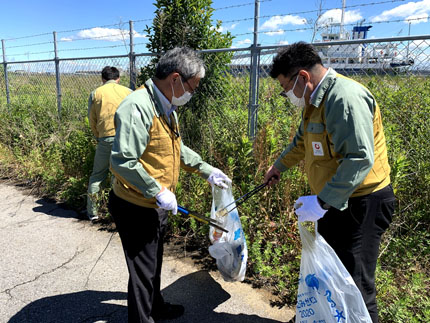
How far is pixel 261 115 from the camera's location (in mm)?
4480

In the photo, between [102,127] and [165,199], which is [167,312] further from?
[102,127]

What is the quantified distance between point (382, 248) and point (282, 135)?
5.90 ft

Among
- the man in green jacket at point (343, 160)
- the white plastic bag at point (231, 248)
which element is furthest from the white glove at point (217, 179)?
the man in green jacket at point (343, 160)

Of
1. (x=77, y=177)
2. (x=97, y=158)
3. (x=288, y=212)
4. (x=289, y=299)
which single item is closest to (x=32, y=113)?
(x=77, y=177)

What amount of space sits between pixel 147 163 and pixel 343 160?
1.19m

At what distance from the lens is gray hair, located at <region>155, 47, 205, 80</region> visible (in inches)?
82.0

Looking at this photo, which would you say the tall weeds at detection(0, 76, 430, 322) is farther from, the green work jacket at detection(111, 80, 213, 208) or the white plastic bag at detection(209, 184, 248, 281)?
the green work jacket at detection(111, 80, 213, 208)

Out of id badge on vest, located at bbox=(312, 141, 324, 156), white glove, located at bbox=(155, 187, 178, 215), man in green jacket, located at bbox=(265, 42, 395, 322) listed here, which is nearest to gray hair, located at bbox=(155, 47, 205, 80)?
man in green jacket, located at bbox=(265, 42, 395, 322)

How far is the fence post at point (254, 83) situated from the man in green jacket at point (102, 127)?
177 cm

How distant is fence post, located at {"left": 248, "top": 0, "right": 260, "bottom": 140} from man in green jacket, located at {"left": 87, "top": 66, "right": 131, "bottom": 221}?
5.82 ft

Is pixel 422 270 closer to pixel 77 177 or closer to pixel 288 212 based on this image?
pixel 288 212

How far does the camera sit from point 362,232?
1.95m

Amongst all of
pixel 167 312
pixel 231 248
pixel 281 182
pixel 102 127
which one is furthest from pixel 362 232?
pixel 102 127

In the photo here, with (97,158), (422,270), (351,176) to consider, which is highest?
(351,176)
